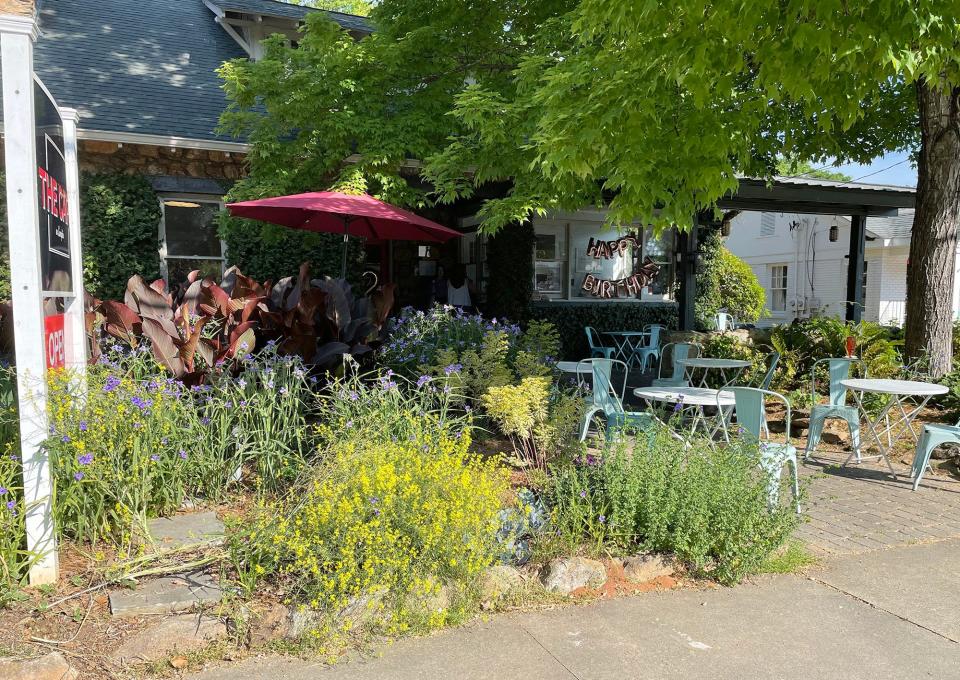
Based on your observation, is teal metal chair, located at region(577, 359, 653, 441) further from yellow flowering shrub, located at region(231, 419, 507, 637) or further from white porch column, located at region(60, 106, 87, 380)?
white porch column, located at region(60, 106, 87, 380)

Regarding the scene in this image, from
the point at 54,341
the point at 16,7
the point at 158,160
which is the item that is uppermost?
the point at 158,160

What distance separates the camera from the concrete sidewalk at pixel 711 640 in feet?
9.39

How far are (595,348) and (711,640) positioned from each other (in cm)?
850

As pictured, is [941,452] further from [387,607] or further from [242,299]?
[242,299]

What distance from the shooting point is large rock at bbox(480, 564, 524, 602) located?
338 cm

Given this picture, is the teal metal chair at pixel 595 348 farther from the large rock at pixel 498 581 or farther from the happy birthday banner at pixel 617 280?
the large rock at pixel 498 581

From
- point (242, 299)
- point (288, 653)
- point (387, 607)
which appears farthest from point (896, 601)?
point (242, 299)

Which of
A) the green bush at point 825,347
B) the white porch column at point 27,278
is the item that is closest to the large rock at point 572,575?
the white porch column at point 27,278

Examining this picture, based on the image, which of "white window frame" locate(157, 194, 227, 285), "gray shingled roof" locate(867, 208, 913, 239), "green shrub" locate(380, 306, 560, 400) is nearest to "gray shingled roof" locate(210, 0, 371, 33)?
"white window frame" locate(157, 194, 227, 285)

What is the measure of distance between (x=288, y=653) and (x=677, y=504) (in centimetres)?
206

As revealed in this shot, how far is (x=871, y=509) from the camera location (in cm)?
502

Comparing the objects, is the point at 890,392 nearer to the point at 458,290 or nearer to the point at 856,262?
the point at 458,290

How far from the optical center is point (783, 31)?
4.52m

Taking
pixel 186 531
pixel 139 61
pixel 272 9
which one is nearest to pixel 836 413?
pixel 186 531
